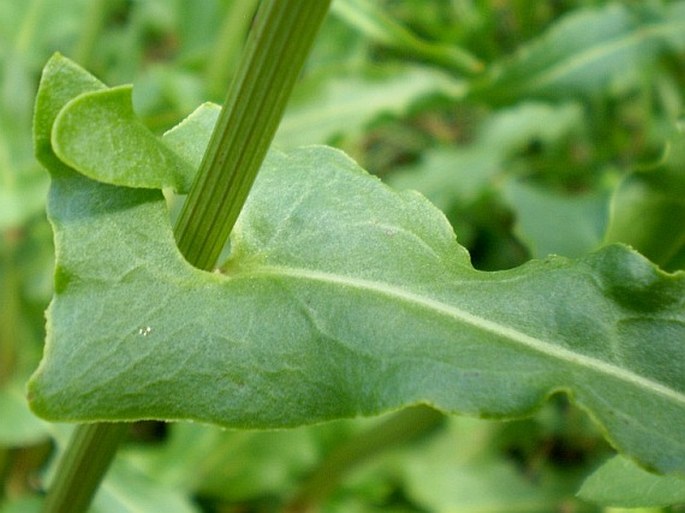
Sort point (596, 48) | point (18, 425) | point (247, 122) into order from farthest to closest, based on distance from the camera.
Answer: point (596, 48) < point (18, 425) < point (247, 122)

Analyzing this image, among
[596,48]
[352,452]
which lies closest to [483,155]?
[596,48]

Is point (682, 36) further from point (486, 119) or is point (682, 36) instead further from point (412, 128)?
point (412, 128)

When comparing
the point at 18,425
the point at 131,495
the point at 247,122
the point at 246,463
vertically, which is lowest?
the point at 246,463

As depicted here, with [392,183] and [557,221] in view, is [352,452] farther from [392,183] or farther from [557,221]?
[392,183]

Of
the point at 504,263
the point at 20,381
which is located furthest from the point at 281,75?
the point at 504,263

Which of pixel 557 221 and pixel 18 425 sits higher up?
pixel 557 221

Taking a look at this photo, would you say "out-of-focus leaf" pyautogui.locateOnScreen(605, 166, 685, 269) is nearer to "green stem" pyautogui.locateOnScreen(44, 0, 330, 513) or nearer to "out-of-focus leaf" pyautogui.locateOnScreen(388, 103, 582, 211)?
"green stem" pyautogui.locateOnScreen(44, 0, 330, 513)

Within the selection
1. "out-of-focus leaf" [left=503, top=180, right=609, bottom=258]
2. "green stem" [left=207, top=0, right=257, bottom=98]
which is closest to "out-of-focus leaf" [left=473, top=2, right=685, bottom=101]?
"out-of-focus leaf" [left=503, top=180, right=609, bottom=258]

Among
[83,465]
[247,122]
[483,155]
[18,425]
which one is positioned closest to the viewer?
[247,122]
